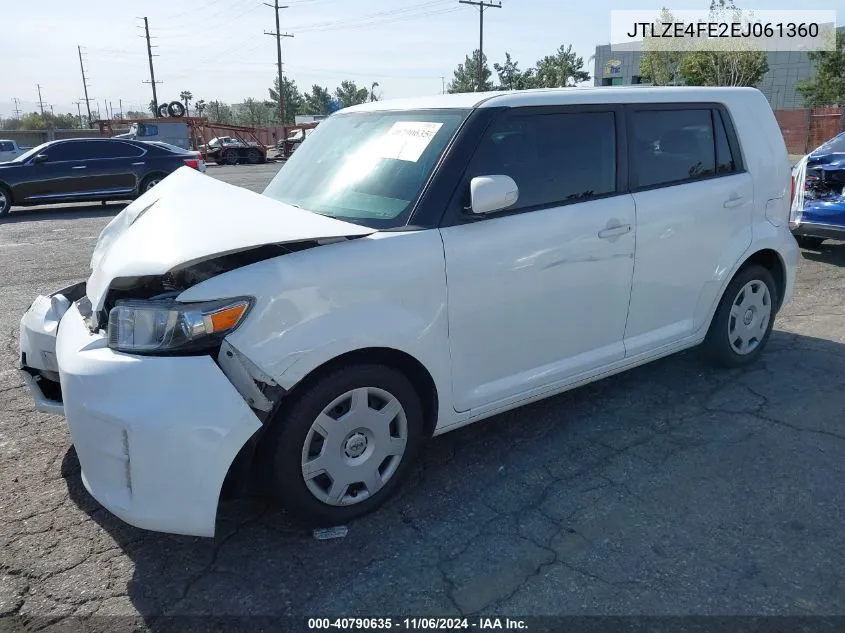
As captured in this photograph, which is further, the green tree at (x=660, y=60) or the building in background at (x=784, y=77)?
the building in background at (x=784, y=77)

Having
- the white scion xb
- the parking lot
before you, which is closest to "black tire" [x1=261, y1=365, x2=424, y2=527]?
the white scion xb

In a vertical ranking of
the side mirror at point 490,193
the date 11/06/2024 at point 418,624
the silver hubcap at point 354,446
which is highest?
the side mirror at point 490,193

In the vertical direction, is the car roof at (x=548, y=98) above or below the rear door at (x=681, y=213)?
above

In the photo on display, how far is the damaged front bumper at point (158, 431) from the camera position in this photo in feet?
7.72

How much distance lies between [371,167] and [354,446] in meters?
1.35

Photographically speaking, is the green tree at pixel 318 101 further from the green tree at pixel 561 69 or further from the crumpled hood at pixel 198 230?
the crumpled hood at pixel 198 230

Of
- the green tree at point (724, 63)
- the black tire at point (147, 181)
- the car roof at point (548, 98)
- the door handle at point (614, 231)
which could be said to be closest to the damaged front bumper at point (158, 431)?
the car roof at point (548, 98)

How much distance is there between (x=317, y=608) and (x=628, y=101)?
294 centimetres

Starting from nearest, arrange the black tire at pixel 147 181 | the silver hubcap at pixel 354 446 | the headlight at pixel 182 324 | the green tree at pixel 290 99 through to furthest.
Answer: the headlight at pixel 182 324 < the silver hubcap at pixel 354 446 < the black tire at pixel 147 181 < the green tree at pixel 290 99

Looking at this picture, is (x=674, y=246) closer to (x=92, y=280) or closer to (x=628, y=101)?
(x=628, y=101)

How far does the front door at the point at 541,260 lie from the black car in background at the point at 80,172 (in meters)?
10.8

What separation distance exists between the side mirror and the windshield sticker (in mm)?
382

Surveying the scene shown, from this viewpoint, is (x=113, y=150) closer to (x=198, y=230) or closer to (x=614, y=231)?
(x=198, y=230)

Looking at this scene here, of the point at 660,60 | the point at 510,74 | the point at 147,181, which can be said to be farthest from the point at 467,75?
the point at 147,181
